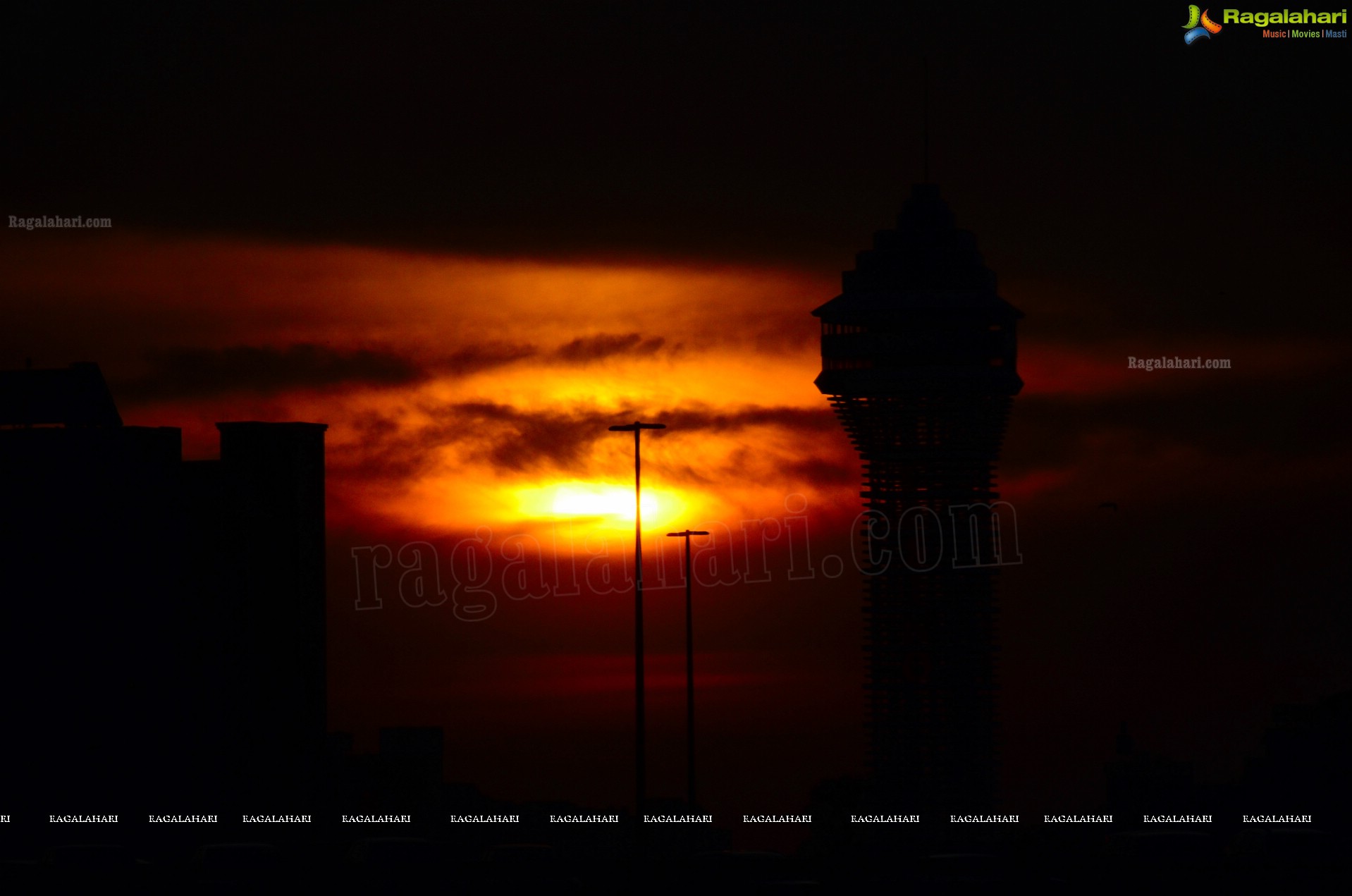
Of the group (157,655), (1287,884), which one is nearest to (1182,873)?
(1287,884)

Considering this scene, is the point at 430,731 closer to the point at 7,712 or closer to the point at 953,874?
the point at 7,712

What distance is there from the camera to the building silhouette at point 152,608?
480ft

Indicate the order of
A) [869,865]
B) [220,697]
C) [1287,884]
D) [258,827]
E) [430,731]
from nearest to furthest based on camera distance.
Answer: [1287,884]
[869,865]
[258,827]
[220,697]
[430,731]

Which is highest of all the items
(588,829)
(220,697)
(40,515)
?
(40,515)

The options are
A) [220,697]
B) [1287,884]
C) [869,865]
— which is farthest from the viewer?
[220,697]

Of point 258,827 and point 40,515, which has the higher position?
point 40,515

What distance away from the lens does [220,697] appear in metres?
152

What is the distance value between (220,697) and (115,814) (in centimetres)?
1265

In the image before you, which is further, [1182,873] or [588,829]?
[588,829]

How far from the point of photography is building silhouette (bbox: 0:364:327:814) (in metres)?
146

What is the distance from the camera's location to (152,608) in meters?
161

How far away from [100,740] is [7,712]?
303 inches

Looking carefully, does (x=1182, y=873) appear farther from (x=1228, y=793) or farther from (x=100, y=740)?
(x=1228, y=793)

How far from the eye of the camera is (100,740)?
498 ft
